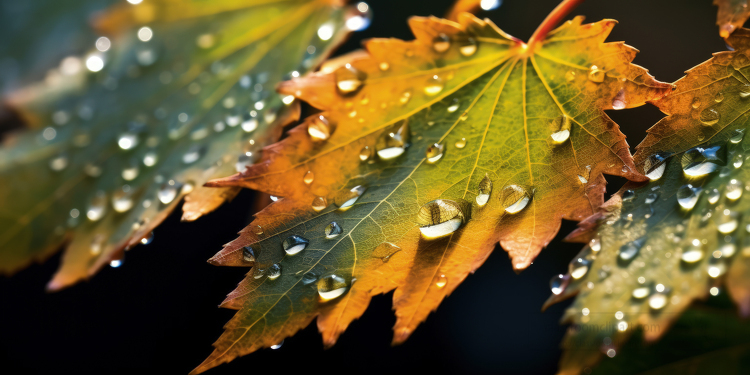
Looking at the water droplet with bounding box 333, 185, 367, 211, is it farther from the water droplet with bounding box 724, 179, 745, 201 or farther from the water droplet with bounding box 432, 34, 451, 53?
the water droplet with bounding box 724, 179, 745, 201

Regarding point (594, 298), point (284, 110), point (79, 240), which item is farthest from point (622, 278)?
point (79, 240)

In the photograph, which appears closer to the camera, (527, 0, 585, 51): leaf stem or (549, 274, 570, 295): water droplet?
(549, 274, 570, 295): water droplet

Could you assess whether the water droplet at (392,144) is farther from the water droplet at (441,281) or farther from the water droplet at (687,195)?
the water droplet at (687,195)

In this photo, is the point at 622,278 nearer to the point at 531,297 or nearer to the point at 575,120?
the point at 575,120

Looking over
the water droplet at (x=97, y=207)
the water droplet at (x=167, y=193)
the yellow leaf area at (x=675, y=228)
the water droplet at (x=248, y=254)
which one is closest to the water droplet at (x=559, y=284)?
the yellow leaf area at (x=675, y=228)

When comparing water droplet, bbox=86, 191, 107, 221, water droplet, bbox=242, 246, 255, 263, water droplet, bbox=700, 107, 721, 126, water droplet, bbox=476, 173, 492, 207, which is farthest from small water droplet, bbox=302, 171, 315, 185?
water droplet, bbox=700, 107, 721, 126

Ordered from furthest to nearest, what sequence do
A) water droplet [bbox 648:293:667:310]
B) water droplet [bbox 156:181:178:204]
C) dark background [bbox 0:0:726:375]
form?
dark background [bbox 0:0:726:375]
water droplet [bbox 156:181:178:204]
water droplet [bbox 648:293:667:310]
